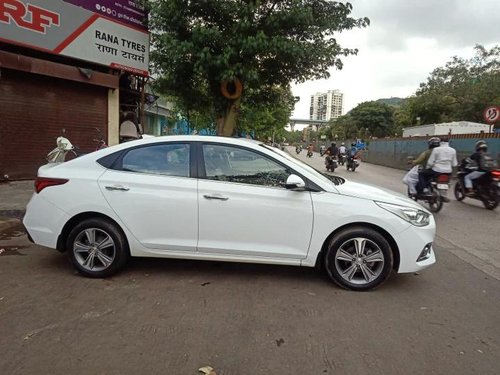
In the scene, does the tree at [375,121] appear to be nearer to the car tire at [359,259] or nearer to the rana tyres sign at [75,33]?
the rana tyres sign at [75,33]

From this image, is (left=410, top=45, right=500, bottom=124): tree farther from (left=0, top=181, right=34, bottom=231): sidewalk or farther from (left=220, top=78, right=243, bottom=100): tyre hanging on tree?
(left=0, top=181, right=34, bottom=231): sidewalk

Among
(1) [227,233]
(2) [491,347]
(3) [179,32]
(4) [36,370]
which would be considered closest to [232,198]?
(1) [227,233]

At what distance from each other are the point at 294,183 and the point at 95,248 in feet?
7.26

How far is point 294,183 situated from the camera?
12.8 feet

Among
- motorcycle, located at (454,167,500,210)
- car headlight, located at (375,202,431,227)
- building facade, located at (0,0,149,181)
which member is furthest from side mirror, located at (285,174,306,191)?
building facade, located at (0,0,149,181)

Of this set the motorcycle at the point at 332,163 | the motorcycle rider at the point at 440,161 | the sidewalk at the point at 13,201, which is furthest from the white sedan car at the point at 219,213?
the motorcycle at the point at 332,163

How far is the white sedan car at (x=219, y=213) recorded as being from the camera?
157 inches

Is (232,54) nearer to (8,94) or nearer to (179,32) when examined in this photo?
(179,32)

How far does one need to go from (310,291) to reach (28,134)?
31.0 ft

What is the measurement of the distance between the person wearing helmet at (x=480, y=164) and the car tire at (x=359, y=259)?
684cm

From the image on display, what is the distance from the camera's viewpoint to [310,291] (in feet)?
13.1

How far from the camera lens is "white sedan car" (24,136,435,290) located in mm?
3990

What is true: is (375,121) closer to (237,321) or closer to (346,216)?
(346,216)

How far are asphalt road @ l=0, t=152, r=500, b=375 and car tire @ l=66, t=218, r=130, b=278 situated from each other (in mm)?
138
